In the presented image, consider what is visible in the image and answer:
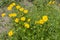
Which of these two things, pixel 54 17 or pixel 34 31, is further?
pixel 54 17

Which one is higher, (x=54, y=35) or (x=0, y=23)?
(x=54, y=35)

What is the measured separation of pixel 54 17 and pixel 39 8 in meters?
0.80

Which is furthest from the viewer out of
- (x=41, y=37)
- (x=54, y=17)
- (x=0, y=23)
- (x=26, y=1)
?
(x=26, y=1)

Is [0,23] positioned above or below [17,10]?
below

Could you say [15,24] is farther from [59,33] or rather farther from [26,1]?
[26,1]

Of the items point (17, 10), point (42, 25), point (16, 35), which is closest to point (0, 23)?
point (17, 10)

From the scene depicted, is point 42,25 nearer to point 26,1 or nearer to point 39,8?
point 39,8

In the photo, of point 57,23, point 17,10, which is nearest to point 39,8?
point 17,10

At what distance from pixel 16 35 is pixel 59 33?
79cm

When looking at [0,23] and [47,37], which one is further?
[0,23]

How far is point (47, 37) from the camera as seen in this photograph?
155 inches

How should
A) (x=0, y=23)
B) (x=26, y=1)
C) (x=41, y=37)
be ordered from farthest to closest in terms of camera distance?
(x=26, y=1) < (x=0, y=23) < (x=41, y=37)

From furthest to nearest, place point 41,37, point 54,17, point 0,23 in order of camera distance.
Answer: point 0,23 < point 54,17 < point 41,37

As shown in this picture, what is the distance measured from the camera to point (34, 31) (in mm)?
3965
